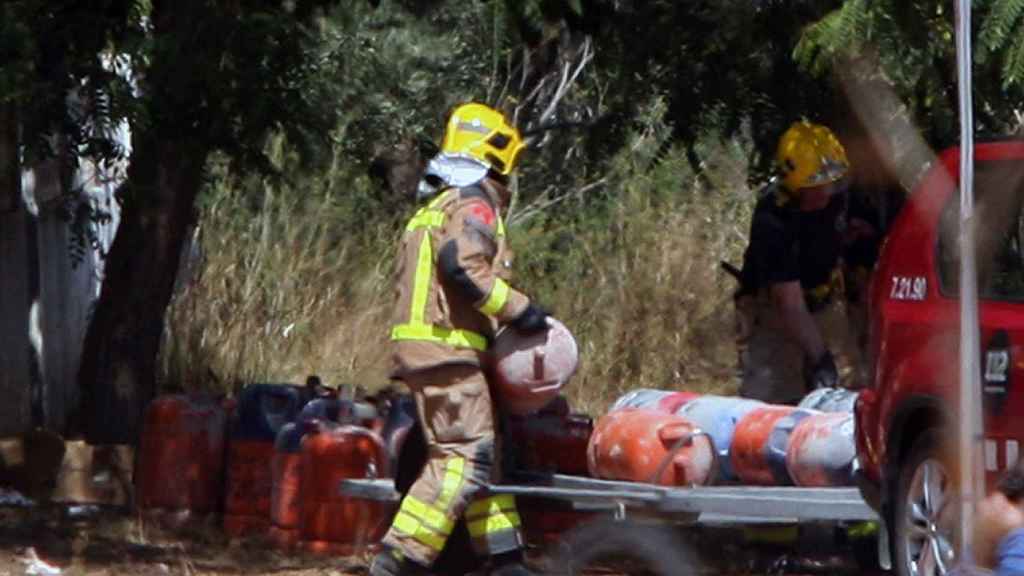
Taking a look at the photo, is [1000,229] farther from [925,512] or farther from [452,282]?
[452,282]

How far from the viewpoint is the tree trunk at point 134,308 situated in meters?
11.7

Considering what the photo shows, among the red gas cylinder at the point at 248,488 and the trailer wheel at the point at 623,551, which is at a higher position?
the trailer wheel at the point at 623,551

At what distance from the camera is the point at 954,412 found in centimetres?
762

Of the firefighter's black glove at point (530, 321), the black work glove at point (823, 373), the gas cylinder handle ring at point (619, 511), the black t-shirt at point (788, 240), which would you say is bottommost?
the gas cylinder handle ring at point (619, 511)

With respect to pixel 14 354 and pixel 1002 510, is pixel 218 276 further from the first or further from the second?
pixel 1002 510

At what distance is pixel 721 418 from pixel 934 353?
1.18m

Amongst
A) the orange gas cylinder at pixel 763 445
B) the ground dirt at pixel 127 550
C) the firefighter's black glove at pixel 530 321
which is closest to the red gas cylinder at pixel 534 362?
the firefighter's black glove at pixel 530 321

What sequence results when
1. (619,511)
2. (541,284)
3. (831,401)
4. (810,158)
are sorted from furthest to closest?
(541,284) → (810,158) → (831,401) → (619,511)

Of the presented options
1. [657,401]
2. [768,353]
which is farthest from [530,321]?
[768,353]

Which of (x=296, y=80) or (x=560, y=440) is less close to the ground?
(x=296, y=80)

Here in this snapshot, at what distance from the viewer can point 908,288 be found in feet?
27.0

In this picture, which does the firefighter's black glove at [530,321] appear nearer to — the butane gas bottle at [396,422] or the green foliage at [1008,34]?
the green foliage at [1008,34]

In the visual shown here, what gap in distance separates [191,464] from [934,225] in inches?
159

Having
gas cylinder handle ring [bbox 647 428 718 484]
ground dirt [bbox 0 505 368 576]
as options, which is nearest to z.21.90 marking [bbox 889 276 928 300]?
gas cylinder handle ring [bbox 647 428 718 484]
